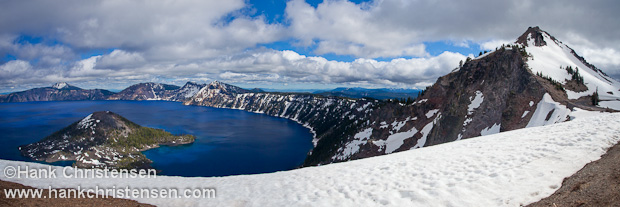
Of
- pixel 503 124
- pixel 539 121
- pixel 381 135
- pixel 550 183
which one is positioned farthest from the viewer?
pixel 381 135

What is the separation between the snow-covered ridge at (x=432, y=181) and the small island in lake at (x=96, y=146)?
6223 inches

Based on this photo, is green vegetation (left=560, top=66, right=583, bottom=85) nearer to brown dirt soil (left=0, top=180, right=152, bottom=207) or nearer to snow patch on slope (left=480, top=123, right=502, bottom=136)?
snow patch on slope (left=480, top=123, right=502, bottom=136)

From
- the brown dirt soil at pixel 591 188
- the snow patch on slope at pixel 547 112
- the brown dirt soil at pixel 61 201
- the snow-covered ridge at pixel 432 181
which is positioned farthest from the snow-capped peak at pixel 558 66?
the brown dirt soil at pixel 61 201

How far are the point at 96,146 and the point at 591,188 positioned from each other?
215315 mm

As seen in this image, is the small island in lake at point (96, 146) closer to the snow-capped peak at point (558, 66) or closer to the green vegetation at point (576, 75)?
the snow-capped peak at point (558, 66)

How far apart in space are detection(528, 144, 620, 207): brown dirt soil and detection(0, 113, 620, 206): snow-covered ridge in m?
0.34

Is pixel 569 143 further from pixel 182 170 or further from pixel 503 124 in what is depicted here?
pixel 182 170

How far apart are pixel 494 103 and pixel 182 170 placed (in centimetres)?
14125

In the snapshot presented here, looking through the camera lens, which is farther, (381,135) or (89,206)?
(381,135)

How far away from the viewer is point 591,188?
929 cm

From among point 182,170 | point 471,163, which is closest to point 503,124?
point 471,163

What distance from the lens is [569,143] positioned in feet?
48.9

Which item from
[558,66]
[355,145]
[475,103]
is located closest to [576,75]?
[558,66]

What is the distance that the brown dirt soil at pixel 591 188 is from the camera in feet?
27.8
